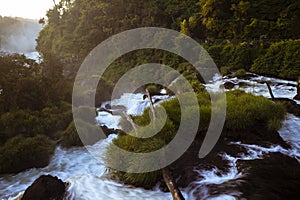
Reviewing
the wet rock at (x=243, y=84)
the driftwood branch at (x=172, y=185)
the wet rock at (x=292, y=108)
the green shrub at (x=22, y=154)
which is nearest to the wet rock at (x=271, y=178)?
the driftwood branch at (x=172, y=185)

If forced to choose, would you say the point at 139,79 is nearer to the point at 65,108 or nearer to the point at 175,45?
the point at 175,45

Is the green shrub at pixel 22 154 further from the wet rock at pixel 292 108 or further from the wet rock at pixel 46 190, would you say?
the wet rock at pixel 292 108

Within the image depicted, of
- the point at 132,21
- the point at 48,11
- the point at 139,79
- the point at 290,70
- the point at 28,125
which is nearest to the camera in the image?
the point at 28,125

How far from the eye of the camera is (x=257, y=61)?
61.6 feet

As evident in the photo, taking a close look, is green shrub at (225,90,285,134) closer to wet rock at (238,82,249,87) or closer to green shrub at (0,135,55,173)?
green shrub at (0,135,55,173)

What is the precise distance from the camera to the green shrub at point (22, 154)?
7.50 metres

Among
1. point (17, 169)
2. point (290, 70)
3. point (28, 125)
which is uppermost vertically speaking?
point (290, 70)

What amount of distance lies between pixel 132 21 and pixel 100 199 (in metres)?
26.1

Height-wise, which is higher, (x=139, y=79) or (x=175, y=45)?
(x=175, y=45)

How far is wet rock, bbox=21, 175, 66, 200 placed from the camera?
450 cm

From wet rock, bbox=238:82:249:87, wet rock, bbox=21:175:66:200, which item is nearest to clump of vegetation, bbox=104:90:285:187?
wet rock, bbox=21:175:66:200

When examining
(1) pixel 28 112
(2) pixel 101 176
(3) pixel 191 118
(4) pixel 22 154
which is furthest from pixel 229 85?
(4) pixel 22 154

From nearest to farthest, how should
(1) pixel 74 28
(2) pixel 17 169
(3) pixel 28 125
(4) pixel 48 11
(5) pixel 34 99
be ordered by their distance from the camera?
(2) pixel 17 169 → (3) pixel 28 125 → (5) pixel 34 99 → (1) pixel 74 28 → (4) pixel 48 11

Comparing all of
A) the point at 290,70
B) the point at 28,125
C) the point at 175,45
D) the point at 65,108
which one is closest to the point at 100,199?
the point at 28,125
